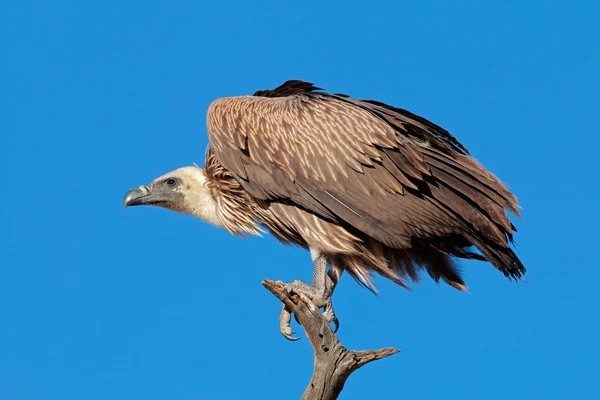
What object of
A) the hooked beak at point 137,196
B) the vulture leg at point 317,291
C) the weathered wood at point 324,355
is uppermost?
the hooked beak at point 137,196

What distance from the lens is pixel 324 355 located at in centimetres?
768

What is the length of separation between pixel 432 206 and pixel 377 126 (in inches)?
35.6

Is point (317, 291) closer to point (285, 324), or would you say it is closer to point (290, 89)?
point (285, 324)

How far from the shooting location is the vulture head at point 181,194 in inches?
382

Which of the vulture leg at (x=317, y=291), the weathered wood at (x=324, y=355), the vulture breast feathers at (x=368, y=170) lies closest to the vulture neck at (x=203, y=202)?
the vulture breast feathers at (x=368, y=170)

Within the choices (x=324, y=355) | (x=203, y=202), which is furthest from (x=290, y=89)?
(x=324, y=355)

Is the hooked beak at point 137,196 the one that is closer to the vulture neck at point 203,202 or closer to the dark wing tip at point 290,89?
the vulture neck at point 203,202

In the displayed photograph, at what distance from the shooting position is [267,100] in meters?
9.31

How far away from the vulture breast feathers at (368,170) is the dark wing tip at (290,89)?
255 millimetres

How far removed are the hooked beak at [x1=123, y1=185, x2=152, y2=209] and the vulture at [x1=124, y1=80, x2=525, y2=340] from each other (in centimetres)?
76

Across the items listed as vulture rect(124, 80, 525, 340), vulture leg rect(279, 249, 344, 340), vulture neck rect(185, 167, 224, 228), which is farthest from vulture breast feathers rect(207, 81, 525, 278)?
vulture neck rect(185, 167, 224, 228)

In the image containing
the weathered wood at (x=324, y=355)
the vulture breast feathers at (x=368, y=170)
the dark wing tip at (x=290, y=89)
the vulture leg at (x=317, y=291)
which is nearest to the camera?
the weathered wood at (x=324, y=355)

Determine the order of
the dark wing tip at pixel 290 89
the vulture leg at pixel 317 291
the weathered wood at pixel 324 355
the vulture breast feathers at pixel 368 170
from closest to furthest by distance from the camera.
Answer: the weathered wood at pixel 324 355
the vulture breast feathers at pixel 368 170
the vulture leg at pixel 317 291
the dark wing tip at pixel 290 89

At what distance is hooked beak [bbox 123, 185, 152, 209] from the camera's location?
9938mm
